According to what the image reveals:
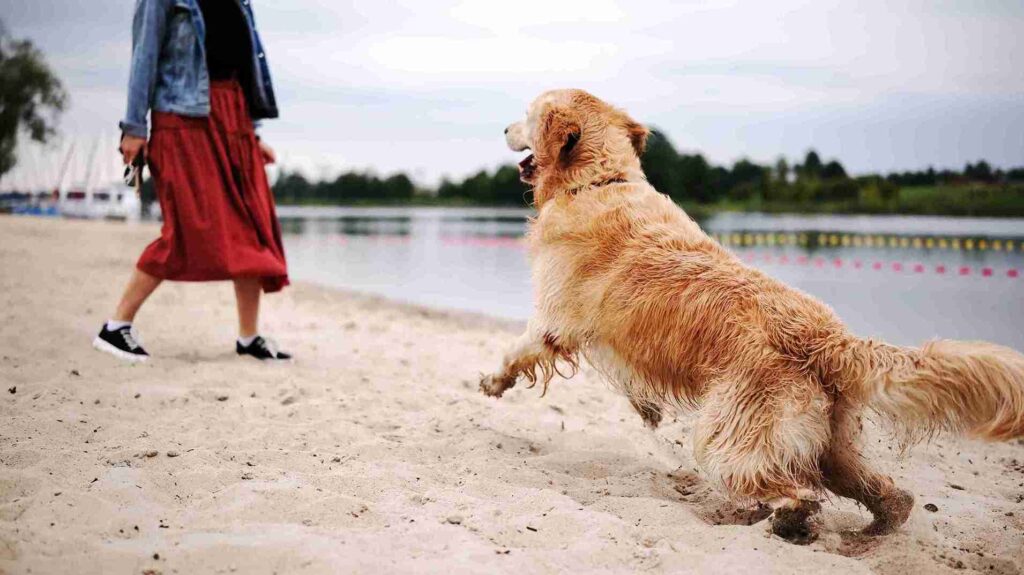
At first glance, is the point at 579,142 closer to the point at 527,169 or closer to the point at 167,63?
the point at 527,169

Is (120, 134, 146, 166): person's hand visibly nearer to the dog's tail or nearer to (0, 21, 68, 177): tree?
the dog's tail

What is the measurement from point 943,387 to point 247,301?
Result: 175 inches

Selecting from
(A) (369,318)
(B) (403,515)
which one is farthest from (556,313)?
(A) (369,318)

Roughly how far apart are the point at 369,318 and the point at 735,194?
54.4 feet

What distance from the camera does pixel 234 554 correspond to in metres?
2.43

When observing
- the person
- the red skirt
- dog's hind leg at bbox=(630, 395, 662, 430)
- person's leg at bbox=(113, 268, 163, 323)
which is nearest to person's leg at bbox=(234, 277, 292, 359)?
the person

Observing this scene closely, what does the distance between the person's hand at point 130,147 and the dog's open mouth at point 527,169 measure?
258cm

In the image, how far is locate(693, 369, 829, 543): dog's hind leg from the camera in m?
2.92

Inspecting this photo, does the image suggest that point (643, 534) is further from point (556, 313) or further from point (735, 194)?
point (735, 194)

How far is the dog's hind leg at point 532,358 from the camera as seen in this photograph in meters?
3.95

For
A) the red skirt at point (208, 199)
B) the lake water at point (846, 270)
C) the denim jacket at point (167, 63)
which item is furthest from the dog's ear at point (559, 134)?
the denim jacket at point (167, 63)

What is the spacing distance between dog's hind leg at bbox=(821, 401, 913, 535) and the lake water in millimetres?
2390

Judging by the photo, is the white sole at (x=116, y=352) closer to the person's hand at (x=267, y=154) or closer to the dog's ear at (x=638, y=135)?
the person's hand at (x=267, y=154)

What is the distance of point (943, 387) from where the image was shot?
2730mm
